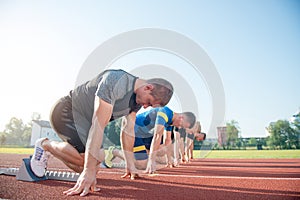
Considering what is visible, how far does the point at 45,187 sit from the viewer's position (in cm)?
263

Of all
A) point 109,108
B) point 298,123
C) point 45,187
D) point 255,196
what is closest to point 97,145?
point 109,108

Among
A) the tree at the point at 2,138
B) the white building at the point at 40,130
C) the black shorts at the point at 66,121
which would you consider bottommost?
the tree at the point at 2,138

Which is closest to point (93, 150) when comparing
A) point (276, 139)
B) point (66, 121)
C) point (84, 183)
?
point (84, 183)

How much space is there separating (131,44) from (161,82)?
131 inches

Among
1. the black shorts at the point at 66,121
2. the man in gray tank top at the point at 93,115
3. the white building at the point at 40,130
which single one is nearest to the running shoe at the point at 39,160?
the man in gray tank top at the point at 93,115

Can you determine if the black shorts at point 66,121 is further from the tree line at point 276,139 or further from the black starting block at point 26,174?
the tree line at point 276,139

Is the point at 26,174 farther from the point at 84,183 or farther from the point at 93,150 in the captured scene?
the point at 93,150

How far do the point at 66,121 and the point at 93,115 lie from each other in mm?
1063

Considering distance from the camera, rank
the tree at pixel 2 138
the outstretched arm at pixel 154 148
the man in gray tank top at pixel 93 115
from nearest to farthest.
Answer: the man in gray tank top at pixel 93 115 → the outstretched arm at pixel 154 148 → the tree at pixel 2 138

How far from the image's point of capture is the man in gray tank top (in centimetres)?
213

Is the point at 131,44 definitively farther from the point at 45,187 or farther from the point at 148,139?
the point at 45,187

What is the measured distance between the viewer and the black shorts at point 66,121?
3115 millimetres

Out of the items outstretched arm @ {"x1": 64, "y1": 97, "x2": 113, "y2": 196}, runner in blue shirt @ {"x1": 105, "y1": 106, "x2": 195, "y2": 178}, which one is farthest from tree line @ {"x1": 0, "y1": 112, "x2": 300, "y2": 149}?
outstretched arm @ {"x1": 64, "y1": 97, "x2": 113, "y2": 196}

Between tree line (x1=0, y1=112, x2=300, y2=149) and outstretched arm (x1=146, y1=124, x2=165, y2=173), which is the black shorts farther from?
tree line (x1=0, y1=112, x2=300, y2=149)
